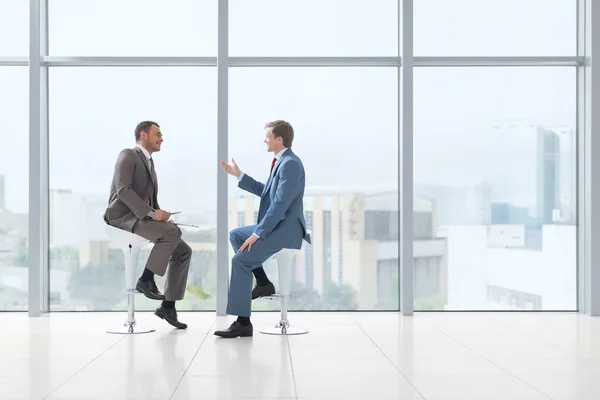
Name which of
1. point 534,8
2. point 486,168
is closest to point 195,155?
point 486,168

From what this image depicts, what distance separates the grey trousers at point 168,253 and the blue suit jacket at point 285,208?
581 millimetres

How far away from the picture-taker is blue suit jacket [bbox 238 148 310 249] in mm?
4949

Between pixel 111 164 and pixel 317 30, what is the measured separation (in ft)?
6.40

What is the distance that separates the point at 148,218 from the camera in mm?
5148

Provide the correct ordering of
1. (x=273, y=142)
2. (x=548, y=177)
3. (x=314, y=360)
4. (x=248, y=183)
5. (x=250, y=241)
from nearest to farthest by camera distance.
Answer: (x=314, y=360) < (x=250, y=241) < (x=273, y=142) < (x=248, y=183) < (x=548, y=177)

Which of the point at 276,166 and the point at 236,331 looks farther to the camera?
the point at 276,166

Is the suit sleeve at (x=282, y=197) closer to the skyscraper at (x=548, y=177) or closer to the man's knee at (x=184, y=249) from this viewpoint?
the man's knee at (x=184, y=249)

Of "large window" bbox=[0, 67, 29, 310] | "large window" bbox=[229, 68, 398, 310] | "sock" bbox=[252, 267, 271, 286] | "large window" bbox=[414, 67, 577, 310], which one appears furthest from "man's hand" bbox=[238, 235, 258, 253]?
"large window" bbox=[0, 67, 29, 310]

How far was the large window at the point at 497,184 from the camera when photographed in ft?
21.1

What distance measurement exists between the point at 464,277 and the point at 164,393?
3649mm

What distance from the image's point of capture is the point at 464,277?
6434 mm

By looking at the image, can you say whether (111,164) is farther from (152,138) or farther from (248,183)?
(248,183)

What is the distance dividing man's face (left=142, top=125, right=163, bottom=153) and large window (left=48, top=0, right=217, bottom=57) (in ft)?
4.19

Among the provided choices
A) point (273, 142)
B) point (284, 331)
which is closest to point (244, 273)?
point (284, 331)
